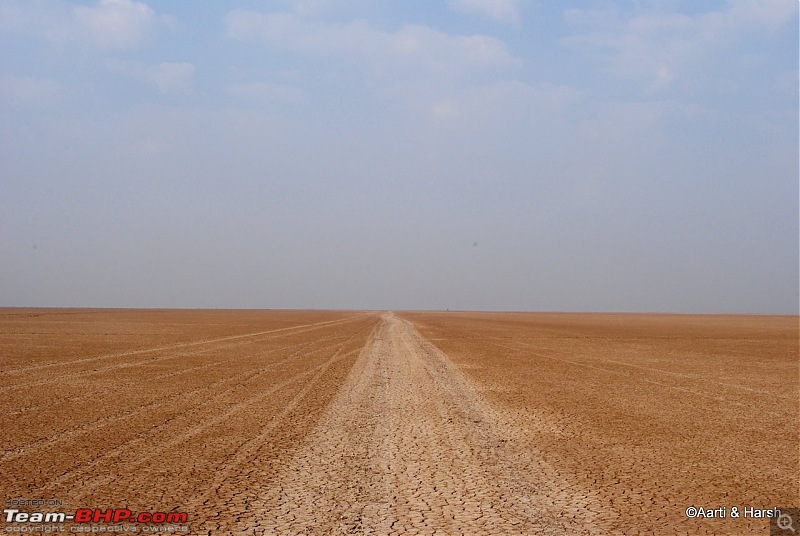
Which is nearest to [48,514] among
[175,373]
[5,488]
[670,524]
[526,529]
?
[5,488]

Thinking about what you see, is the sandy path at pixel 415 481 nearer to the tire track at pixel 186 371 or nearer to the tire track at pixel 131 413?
the tire track at pixel 131 413

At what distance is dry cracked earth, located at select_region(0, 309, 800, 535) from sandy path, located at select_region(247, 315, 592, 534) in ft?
0.09

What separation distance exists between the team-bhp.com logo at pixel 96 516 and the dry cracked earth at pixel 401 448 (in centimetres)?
11

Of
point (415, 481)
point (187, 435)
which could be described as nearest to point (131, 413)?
point (187, 435)

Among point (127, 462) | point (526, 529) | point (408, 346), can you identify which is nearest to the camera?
point (526, 529)

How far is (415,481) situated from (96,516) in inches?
120

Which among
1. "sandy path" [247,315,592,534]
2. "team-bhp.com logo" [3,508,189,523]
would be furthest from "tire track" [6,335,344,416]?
"team-bhp.com logo" [3,508,189,523]

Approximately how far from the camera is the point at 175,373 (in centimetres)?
1559

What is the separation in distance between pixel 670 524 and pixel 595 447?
2748 millimetres

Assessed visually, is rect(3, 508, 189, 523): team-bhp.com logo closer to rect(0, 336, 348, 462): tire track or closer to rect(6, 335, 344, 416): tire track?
rect(0, 336, 348, 462): tire track

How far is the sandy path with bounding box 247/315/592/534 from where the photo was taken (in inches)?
201

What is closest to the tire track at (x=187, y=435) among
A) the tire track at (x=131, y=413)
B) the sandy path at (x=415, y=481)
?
the tire track at (x=131, y=413)

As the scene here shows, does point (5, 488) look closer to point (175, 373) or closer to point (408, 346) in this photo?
point (175, 373)

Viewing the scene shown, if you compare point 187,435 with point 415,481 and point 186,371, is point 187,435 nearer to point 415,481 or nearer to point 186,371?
point 415,481
